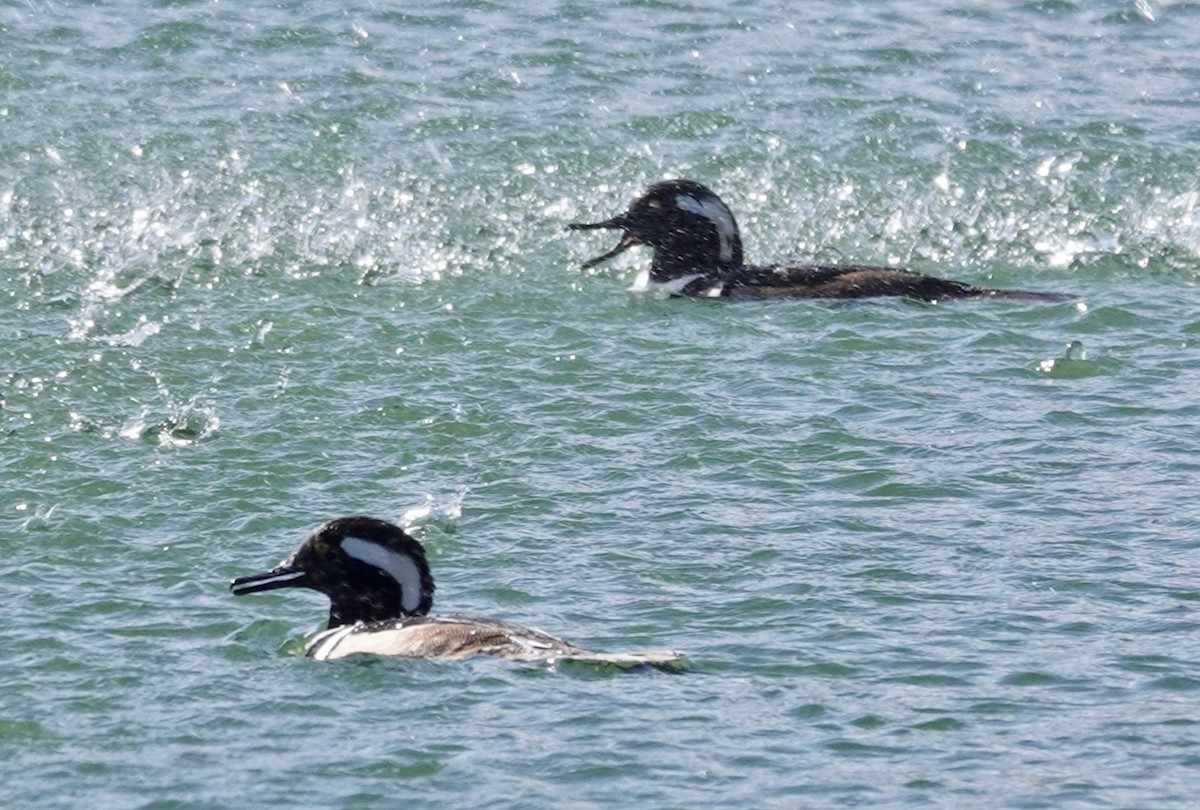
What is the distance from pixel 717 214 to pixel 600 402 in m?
3.60

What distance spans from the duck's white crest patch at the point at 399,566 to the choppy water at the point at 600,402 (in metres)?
0.37

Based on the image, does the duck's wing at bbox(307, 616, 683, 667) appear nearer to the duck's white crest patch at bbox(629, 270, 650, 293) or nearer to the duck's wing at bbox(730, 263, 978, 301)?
the duck's wing at bbox(730, 263, 978, 301)

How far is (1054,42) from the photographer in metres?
22.6

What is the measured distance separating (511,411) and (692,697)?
14.0ft

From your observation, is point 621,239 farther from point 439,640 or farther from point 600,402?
point 439,640

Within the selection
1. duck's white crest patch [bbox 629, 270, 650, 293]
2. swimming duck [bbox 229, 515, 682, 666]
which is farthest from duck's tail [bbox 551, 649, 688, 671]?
duck's white crest patch [bbox 629, 270, 650, 293]

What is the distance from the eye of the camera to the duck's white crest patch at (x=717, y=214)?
16734 millimetres

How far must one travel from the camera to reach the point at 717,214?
16.9m

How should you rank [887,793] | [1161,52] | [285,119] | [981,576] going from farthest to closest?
[1161,52], [285,119], [981,576], [887,793]

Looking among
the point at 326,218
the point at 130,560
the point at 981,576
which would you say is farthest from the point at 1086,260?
the point at 130,560

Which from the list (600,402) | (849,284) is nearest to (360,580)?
(600,402)

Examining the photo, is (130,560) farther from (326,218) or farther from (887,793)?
(326,218)

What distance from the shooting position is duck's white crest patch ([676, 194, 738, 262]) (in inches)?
659

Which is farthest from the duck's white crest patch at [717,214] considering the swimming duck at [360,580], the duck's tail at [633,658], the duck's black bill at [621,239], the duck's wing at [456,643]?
the duck's tail at [633,658]
